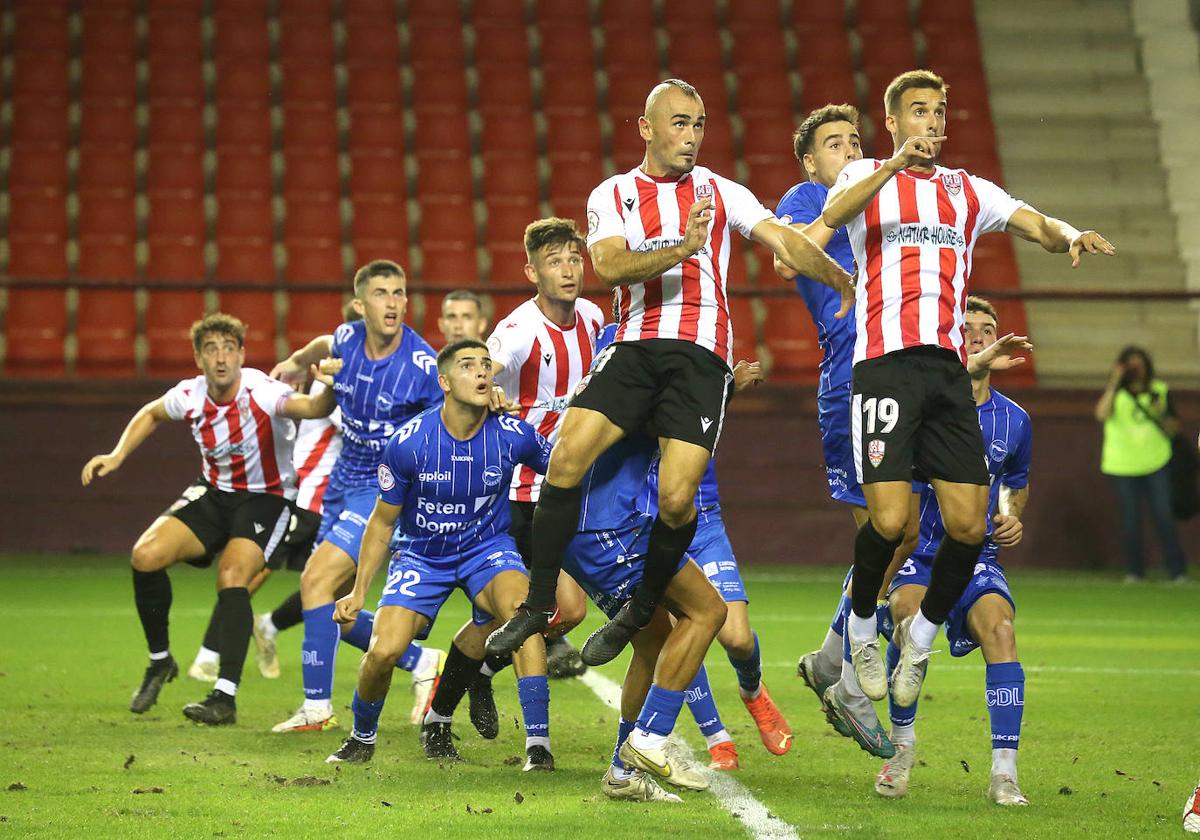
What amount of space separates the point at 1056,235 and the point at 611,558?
1862mm

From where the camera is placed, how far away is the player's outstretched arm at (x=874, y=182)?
16.7ft

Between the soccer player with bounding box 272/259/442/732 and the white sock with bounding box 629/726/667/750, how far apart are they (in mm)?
→ 2170

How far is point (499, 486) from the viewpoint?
246 inches

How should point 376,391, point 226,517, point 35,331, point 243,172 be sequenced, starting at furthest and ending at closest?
point 243,172 < point 35,331 < point 226,517 < point 376,391

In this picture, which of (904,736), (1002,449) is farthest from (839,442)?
(904,736)

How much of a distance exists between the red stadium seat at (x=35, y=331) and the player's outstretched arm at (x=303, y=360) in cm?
721

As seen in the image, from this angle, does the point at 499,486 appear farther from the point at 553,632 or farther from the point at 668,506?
the point at 668,506

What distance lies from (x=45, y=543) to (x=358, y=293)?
777cm

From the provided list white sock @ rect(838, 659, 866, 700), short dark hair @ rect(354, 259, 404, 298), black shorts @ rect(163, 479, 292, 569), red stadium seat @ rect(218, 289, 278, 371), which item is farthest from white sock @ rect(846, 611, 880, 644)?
red stadium seat @ rect(218, 289, 278, 371)

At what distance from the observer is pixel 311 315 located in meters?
15.7

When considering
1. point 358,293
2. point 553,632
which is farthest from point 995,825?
point 358,293

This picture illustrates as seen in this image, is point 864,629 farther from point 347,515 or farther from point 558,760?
point 347,515

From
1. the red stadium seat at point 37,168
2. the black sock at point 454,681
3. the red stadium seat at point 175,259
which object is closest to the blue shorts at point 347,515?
the black sock at point 454,681

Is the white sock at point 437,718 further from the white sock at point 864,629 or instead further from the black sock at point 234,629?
the white sock at point 864,629
